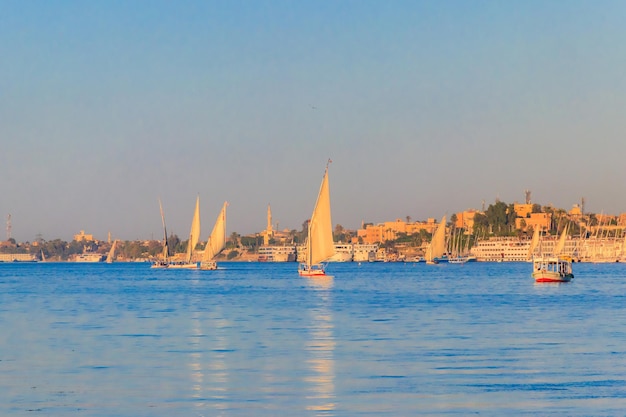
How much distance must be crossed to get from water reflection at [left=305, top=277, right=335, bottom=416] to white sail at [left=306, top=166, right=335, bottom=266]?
4230 cm

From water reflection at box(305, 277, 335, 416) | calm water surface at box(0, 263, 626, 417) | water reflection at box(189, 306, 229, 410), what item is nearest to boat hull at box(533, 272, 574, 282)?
calm water surface at box(0, 263, 626, 417)

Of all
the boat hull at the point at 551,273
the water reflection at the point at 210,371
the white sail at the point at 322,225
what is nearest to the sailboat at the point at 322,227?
the white sail at the point at 322,225

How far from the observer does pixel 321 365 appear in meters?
30.4

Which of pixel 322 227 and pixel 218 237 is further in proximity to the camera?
pixel 218 237

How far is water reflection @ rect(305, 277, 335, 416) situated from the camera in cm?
2353

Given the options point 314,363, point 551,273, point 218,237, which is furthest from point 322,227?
point 314,363

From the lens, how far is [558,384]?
26.3 metres

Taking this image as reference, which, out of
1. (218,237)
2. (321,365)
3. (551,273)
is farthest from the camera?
(218,237)

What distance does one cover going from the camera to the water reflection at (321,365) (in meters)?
23.5

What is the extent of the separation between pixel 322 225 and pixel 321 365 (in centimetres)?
6587

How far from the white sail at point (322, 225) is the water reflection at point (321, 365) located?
42303mm

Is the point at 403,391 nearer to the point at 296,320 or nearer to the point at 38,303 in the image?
the point at 296,320

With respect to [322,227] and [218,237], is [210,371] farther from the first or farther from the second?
[218,237]

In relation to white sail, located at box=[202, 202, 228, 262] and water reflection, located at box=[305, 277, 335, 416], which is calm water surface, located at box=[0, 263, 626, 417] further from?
white sail, located at box=[202, 202, 228, 262]
